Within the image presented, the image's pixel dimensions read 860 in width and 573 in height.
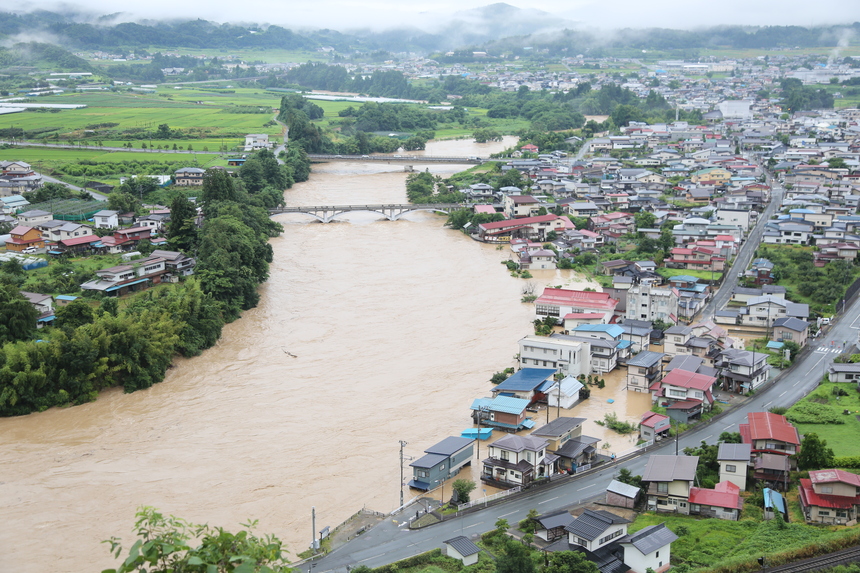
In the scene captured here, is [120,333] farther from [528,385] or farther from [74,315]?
[528,385]

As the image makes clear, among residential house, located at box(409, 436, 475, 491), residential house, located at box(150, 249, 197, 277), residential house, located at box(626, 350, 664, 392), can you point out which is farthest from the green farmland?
residential house, located at box(409, 436, 475, 491)

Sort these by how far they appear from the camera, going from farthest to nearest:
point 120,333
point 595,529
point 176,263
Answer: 1. point 176,263
2. point 120,333
3. point 595,529

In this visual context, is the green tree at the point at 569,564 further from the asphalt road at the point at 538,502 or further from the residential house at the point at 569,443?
the residential house at the point at 569,443

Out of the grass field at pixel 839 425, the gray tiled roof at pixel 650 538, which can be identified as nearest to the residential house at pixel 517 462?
the gray tiled roof at pixel 650 538

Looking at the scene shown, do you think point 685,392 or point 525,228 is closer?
point 685,392

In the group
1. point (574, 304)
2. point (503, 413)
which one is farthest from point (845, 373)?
point (503, 413)

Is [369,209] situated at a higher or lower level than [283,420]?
higher
